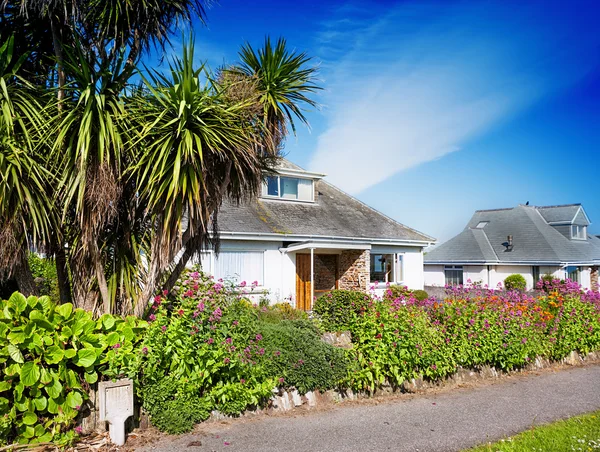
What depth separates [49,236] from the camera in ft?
20.5

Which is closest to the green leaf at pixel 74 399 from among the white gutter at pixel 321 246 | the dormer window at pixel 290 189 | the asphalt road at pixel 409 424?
the asphalt road at pixel 409 424

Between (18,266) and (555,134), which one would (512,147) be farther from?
(18,266)

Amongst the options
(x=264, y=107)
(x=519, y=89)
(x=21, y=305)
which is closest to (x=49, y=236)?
(x=21, y=305)

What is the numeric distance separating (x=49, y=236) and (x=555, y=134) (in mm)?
17670

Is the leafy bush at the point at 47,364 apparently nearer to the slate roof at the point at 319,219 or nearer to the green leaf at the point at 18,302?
the green leaf at the point at 18,302

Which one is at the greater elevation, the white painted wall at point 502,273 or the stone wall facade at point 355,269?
the stone wall facade at point 355,269

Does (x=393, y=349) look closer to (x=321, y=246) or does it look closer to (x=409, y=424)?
(x=409, y=424)

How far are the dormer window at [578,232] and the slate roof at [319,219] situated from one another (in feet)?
57.9

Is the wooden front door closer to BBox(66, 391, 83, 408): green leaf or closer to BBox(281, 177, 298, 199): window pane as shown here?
BBox(281, 177, 298, 199): window pane

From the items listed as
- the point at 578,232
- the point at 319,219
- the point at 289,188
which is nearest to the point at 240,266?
the point at 319,219

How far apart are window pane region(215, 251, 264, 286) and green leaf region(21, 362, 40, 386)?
10.0 meters

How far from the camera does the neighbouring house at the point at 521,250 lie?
29.4m

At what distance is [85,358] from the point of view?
17.7 feet

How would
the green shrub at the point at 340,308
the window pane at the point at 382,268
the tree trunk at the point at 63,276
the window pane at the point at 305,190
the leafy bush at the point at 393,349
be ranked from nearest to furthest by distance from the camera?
1. the tree trunk at the point at 63,276
2. the leafy bush at the point at 393,349
3. the green shrub at the point at 340,308
4. the window pane at the point at 305,190
5. the window pane at the point at 382,268
